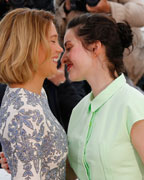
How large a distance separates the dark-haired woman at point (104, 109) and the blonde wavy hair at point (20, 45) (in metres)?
0.17

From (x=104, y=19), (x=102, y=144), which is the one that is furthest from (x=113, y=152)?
(x=104, y=19)

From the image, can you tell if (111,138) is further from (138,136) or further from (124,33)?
(124,33)

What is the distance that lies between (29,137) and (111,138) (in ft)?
0.97

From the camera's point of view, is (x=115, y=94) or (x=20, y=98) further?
(x=115, y=94)

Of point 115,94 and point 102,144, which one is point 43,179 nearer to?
point 102,144

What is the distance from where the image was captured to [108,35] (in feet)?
4.45

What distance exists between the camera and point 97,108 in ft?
Answer: 4.50

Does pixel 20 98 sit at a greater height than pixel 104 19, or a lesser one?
lesser

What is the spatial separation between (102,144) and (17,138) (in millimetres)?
315

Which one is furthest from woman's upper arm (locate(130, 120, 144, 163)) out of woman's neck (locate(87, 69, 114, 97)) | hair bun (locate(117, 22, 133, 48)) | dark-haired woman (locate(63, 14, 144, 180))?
hair bun (locate(117, 22, 133, 48))

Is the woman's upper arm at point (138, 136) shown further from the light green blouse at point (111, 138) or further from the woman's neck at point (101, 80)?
the woman's neck at point (101, 80)

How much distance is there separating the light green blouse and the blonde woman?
0.32ft

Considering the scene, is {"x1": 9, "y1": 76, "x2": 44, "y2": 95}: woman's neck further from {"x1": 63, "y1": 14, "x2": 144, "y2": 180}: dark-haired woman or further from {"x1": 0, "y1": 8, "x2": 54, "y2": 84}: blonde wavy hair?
{"x1": 63, "y1": 14, "x2": 144, "y2": 180}: dark-haired woman

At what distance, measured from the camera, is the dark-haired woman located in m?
1.22
